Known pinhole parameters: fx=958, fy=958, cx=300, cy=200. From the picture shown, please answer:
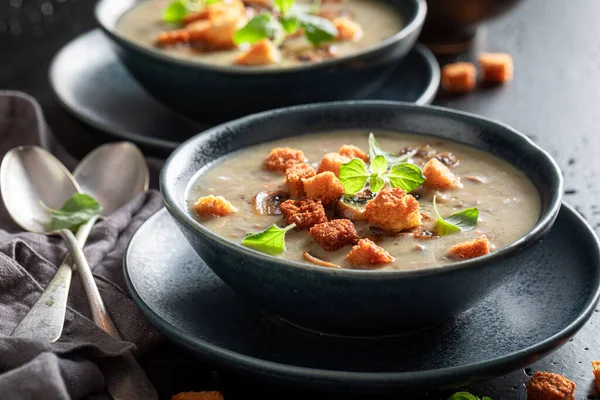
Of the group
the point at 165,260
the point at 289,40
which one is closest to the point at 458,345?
the point at 165,260

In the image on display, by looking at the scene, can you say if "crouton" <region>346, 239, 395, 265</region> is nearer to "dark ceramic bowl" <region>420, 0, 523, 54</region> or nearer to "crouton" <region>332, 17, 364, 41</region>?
"crouton" <region>332, 17, 364, 41</region>

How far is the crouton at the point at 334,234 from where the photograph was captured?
2.28 meters

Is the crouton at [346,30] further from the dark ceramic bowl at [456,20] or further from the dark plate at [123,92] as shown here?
the dark ceramic bowl at [456,20]

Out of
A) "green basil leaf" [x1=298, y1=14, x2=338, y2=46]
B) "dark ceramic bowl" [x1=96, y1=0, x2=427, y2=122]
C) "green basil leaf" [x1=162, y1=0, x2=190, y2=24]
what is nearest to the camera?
"dark ceramic bowl" [x1=96, y1=0, x2=427, y2=122]

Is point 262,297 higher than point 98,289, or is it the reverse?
point 262,297

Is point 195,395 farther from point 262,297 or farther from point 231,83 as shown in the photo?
point 231,83

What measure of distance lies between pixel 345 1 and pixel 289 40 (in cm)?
63

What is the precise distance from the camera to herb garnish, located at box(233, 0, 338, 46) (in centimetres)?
353

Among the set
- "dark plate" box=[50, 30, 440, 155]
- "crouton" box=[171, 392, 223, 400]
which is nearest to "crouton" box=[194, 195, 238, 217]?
"crouton" box=[171, 392, 223, 400]

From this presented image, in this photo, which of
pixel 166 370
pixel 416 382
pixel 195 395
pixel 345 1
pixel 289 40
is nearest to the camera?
pixel 416 382

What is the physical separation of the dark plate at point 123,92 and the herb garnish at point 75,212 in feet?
1.22

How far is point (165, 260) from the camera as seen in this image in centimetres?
270

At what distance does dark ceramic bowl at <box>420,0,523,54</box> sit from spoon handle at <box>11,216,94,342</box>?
236 centimetres

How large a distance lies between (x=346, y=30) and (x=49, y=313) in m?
1.83
